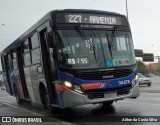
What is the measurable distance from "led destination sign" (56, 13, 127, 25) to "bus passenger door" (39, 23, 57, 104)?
65 centimetres

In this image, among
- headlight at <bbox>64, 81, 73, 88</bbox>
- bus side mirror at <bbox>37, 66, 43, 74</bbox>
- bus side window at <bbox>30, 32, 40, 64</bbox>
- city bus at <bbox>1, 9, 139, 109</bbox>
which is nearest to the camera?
headlight at <bbox>64, 81, 73, 88</bbox>

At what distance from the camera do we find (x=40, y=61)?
11.6m

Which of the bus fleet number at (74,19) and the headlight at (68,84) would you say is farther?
the bus fleet number at (74,19)

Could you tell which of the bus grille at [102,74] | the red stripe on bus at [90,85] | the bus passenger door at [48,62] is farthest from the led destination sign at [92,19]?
the red stripe on bus at [90,85]

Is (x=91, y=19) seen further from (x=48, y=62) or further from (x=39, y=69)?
(x=39, y=69)

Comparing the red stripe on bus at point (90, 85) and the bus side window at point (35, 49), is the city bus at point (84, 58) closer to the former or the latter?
the red stripe on bus at point (90, 85)

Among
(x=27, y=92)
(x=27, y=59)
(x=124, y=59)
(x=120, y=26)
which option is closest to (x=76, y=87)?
(x=124, y=59)

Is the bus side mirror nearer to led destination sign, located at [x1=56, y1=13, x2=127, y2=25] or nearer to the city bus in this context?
the city bus

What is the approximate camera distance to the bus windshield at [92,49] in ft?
32.6

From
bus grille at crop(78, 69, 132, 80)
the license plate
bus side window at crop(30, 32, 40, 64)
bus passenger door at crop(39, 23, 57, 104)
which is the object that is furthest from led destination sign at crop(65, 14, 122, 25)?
the license plate

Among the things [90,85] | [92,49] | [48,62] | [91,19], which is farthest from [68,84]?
[91,19]

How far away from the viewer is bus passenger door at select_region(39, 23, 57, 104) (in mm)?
10438

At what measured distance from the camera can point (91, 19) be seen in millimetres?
10727

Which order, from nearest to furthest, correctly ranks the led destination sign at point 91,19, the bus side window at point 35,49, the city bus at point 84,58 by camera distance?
1. the city bus at point 84,58
2. the led destination sign at point 91,19
3. the bus side window at point 35,49
